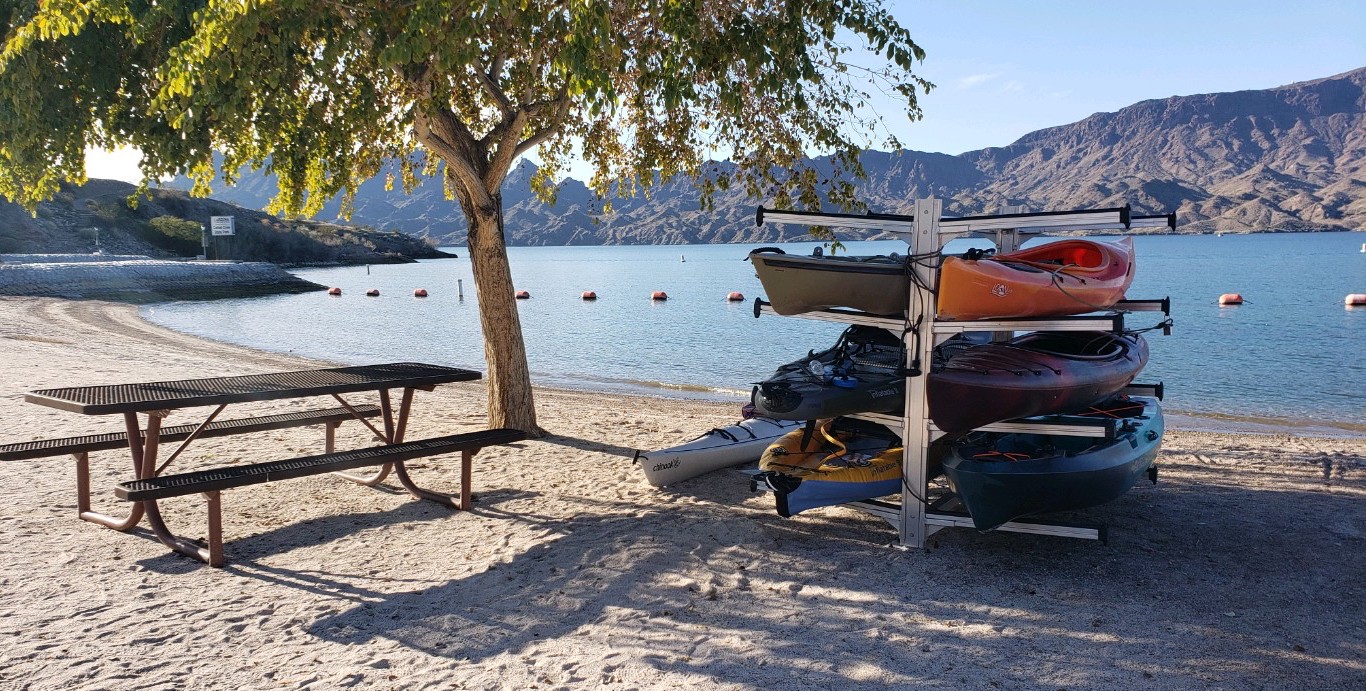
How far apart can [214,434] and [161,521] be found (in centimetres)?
106

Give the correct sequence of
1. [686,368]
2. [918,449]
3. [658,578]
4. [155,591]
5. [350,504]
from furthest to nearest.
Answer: [686,368]
[350,504]
[918,449]
[658,578]
[155,591]

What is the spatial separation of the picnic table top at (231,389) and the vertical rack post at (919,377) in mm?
3142

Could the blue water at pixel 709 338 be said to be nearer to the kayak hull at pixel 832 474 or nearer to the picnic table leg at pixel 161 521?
the kayak hull at pixel 832 474

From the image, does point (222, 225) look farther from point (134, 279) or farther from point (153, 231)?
point (134, 279)

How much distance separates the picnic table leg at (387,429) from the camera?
6688 millimetres

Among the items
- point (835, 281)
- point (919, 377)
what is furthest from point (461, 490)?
point (919, 377)

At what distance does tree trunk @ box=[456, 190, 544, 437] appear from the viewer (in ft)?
27.5

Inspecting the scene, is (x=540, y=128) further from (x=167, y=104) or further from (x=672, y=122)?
(x=167, y=104)

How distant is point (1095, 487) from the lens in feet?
17.5

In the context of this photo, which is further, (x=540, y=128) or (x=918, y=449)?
(x=540, y=128)

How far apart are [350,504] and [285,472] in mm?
1506

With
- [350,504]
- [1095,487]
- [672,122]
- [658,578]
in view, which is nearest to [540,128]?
[672,122]

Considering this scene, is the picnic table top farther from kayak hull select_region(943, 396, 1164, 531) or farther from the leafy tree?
kayak hull select_region(943, 396, 1164, 531)

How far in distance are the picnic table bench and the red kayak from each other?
9.89ft
